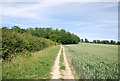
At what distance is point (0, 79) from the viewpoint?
5.16 m

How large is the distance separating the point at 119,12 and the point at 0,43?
22.8 ft

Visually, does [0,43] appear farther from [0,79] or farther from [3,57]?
[0,79]

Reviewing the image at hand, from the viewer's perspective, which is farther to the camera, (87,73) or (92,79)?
(87,73)

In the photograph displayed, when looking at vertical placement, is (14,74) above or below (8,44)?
below

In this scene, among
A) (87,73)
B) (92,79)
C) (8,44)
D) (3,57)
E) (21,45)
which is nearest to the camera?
(92,79)

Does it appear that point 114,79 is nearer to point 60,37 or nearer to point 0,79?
point 0,79

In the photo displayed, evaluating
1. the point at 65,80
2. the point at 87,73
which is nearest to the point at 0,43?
the point at 65,80

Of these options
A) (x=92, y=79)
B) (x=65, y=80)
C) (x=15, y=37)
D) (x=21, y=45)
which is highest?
(x=15, y=37)

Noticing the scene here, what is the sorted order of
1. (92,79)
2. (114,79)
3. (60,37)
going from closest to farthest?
(114,79)
(92,79)
(60,37)

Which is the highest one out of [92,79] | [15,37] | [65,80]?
[15,37]

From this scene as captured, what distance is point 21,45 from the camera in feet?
34.5

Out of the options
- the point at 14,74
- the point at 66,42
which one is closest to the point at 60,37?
the point at 66,42

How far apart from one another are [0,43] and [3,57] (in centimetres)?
112

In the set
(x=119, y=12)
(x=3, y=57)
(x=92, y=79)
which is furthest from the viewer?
(x=3, y=57)
